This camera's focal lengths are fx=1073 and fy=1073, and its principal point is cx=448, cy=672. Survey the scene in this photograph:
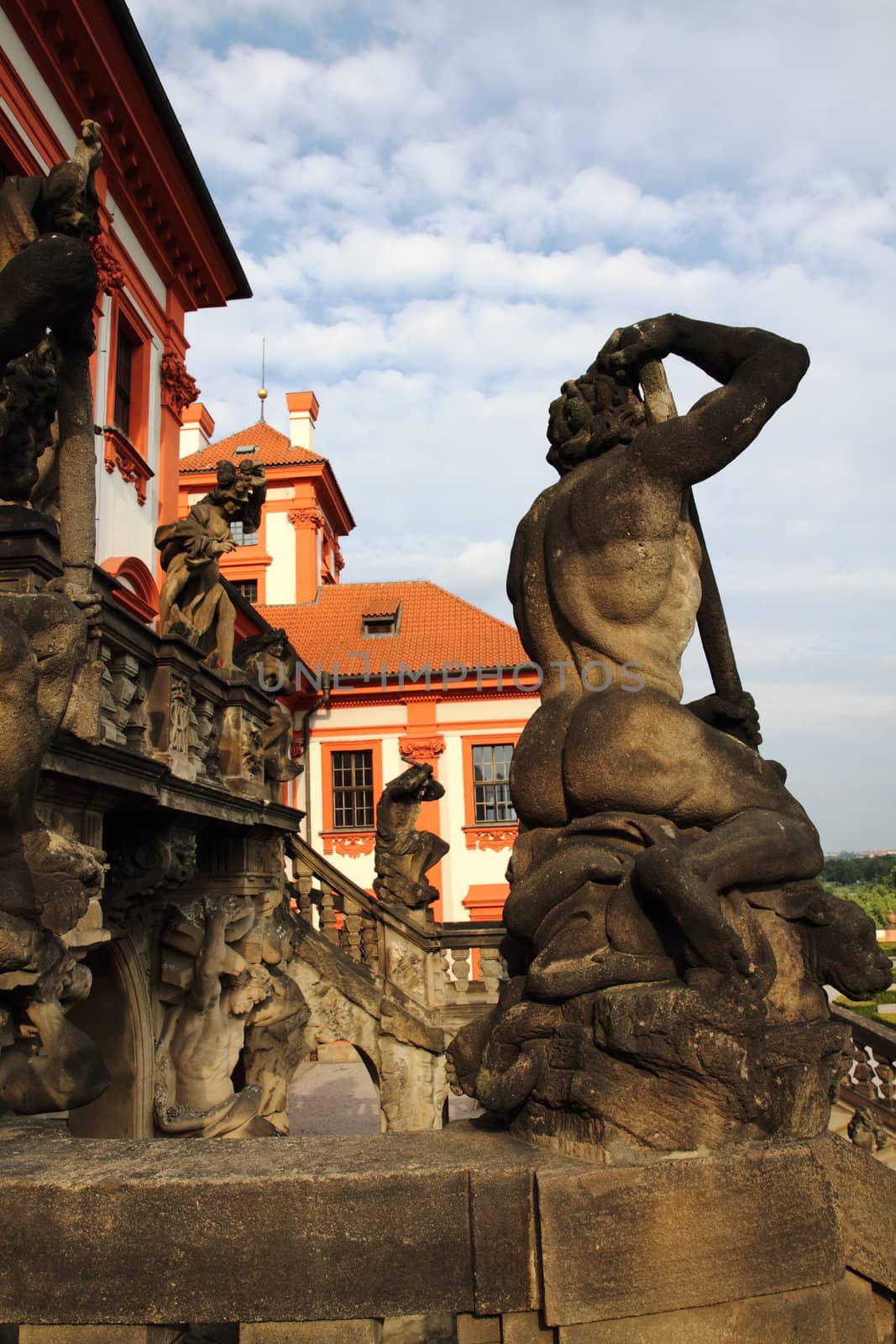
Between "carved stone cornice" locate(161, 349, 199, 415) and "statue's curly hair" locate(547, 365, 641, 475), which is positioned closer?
"statue's curly hair" locate(547, 365, 641, 475)

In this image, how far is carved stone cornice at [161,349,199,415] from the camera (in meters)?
16.5

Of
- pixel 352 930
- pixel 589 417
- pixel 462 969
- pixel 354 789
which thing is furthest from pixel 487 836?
pixel 589 417

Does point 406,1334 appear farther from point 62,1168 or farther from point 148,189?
point 148,189

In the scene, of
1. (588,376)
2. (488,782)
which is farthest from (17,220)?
(488,782)

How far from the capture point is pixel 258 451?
37531mm

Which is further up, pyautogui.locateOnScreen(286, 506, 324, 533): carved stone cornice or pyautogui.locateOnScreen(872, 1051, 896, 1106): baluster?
pyautogui.locateOnScreen(286, 506, 324, 533): carved stone cornice

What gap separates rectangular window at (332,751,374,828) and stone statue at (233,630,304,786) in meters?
14.3

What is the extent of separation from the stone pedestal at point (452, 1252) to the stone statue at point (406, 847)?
12138 mm

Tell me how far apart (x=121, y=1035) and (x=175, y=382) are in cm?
1155

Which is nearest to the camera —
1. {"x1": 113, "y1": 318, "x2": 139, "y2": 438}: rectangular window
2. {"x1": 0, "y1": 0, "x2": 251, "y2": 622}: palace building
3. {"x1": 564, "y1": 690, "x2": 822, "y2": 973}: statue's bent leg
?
{"x1": 564, "y1": 690, "x2": 822, "y2": 973}: statue's bent leg

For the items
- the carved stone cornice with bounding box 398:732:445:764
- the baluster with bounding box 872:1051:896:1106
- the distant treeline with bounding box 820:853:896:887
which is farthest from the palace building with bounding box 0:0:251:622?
the distant treeline with bounding box 820:853:896:887

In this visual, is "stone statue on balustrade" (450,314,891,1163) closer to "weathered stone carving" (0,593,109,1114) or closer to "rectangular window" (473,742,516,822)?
"weathered stone carving" (0,593,109,1114)

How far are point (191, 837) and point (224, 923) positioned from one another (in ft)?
3.64

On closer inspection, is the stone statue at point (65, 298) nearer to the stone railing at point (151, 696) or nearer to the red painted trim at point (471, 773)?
the stone railing at point (151, 696)
